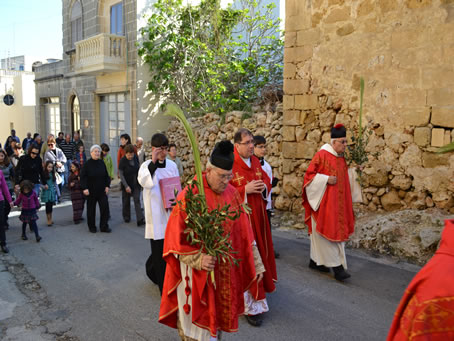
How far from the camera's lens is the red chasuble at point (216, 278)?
2.91m

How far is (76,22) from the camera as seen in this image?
728 inches

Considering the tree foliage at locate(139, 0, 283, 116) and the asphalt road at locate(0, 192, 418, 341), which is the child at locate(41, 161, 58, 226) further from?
the tree foliage at locate(139, 0, 283, 116)

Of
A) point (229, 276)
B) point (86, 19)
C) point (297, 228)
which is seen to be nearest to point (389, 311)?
point (229, 276)

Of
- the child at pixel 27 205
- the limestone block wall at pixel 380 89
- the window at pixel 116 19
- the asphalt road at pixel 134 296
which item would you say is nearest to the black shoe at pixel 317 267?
the asphalt road at pixel 134 296

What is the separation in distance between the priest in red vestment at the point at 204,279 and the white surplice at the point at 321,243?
8.27 ft

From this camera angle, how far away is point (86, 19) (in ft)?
57.4

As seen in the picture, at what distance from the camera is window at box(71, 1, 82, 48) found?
59.5 ft

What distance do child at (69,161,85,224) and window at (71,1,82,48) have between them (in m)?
10.9

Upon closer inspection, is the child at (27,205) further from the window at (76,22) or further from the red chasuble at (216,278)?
the window at (76,22)

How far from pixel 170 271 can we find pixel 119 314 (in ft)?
6.50

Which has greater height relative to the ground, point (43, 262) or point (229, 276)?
point (229, 276)

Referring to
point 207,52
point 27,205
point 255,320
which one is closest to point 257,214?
point 255,320

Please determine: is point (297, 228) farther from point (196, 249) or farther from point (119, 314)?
point (196, 249)

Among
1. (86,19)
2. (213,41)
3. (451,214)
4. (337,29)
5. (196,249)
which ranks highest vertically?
(86,19)
